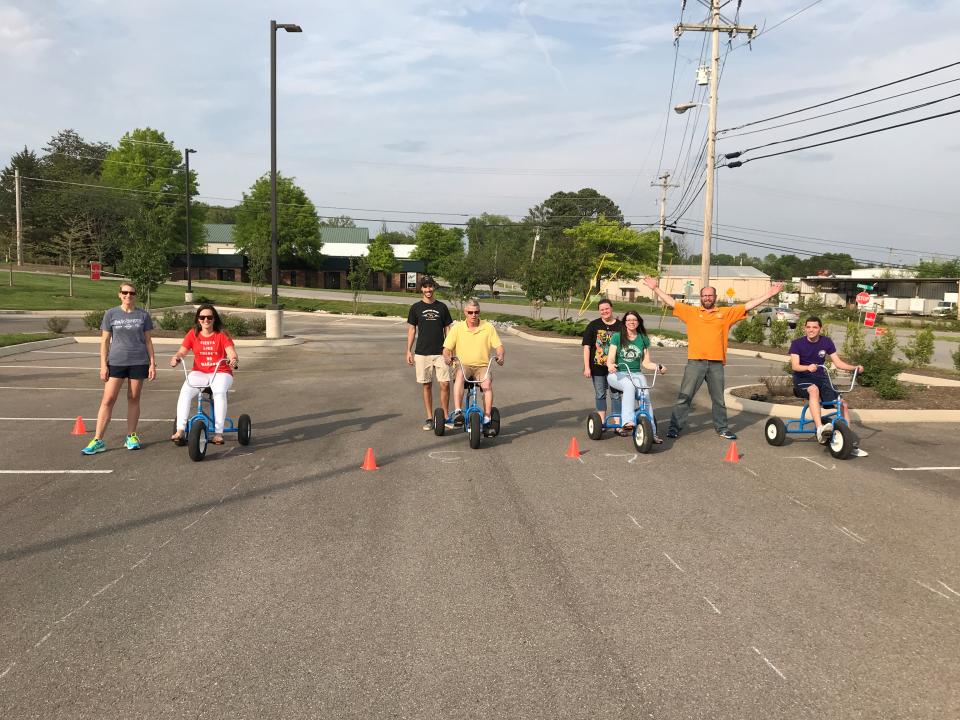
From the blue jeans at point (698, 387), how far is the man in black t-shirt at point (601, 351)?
2.97 feet

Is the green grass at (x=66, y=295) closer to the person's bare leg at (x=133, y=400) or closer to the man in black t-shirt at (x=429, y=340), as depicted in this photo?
the person's bare leg at (x=133, y=400)

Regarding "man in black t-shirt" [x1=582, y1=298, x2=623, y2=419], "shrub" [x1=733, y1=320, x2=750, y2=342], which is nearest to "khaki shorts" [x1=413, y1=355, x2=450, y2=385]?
"man in black t-shirt" [x1=582, y1=298, x2=623, y2=419]

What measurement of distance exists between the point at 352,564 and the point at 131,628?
5.13ft

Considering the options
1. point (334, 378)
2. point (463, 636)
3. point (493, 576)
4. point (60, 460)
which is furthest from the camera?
point (334, 378)

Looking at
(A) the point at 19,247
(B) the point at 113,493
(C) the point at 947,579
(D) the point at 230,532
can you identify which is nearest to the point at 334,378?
(B) the point at 113,493

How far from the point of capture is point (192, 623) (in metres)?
4.38

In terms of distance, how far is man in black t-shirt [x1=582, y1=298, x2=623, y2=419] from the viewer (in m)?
10.2

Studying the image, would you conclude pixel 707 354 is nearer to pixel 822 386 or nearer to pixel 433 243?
pixel 822 386

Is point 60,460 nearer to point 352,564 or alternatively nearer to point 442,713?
point 352,564

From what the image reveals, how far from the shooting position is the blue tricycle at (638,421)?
932cm

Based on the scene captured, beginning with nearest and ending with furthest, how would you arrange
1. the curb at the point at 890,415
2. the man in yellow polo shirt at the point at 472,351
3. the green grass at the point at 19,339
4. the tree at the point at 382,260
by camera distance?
the man in yellow polo shirt at the point at 472,351
the curb at the point at 890,415
the green grass at the point at 19,339
the tree at the point at 382,260

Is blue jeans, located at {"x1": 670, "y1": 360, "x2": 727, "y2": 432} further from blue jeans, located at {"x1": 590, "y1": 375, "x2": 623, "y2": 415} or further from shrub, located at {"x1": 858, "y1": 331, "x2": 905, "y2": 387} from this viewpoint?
shrub, located at {"x1": 858, "y1": 331, "x2": 905, "y2": 387}

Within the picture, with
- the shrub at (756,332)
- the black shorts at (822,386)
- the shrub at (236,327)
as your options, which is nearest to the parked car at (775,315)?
the shrub at (756,332)

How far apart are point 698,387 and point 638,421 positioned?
151 cm
